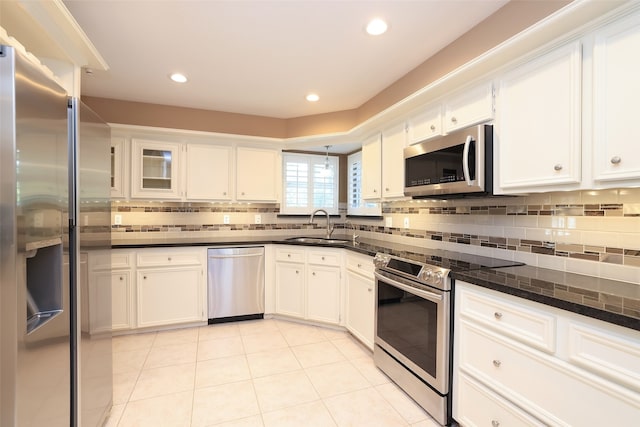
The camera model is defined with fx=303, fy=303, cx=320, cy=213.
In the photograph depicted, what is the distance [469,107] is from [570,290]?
4.01 ft

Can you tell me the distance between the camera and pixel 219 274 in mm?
3281

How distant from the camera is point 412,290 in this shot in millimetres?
1976

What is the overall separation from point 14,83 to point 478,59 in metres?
2.07

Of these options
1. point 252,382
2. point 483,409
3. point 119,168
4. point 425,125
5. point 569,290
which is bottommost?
point 252,382

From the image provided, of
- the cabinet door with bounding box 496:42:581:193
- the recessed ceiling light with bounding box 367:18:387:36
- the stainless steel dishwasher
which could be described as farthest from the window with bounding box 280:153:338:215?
the cabinet door with bounding box 496:42:581:193

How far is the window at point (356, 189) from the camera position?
149 inches

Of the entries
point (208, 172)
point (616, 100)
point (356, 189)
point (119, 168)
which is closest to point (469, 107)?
point (616, 100)

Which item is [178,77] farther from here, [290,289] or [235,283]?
[290,289]

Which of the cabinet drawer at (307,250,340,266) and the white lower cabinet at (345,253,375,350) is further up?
the cabinet drawer at (307,250,340,266)

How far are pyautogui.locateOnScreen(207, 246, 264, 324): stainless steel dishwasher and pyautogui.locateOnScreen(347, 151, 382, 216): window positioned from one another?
1.31 meters

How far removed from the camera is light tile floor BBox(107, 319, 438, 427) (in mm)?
1852

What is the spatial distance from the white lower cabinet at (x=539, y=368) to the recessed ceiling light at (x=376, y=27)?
1.65 metres

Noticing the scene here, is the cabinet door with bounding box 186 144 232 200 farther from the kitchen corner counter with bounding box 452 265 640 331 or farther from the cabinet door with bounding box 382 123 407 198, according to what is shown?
the kitchen corner counter with bounding box 452 265 640 331

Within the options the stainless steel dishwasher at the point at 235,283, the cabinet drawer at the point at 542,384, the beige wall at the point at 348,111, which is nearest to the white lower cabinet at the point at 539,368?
the cabinet drawer at the point at 542,384
